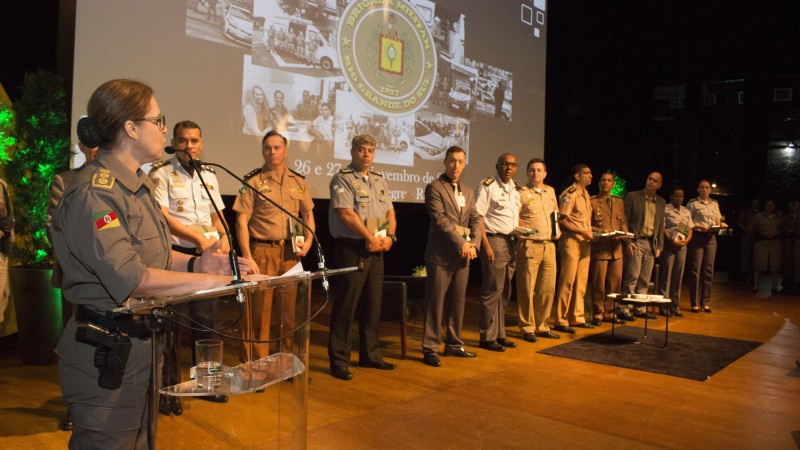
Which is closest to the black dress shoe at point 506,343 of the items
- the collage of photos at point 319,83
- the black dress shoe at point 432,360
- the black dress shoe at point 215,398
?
the black dress shoe at point 432,360

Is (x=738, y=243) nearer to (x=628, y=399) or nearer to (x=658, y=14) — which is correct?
(x=658, y=14)

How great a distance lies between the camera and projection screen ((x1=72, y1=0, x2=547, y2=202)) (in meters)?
4.21

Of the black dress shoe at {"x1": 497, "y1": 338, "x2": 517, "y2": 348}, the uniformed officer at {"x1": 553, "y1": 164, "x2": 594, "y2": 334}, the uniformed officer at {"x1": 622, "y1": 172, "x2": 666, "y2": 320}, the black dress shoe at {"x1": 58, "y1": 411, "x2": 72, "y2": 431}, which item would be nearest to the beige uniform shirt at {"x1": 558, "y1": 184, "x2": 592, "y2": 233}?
the uniformed officer at {"x1": 553, "y1": 164, "x2": 594, "y2": 334}

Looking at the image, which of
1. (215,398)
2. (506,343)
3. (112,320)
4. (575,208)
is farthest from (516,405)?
(575,208)

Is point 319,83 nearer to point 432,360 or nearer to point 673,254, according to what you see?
point 432,360

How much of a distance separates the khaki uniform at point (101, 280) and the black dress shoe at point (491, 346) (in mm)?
3736

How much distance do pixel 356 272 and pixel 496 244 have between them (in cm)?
150

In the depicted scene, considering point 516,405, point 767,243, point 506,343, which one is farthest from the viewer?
point 767,243

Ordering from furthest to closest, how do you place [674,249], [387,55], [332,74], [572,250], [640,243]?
[674,249] < [640,243] < [572,250] < [387,55] < [332,74]

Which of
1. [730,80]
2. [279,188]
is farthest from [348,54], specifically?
[730,80]

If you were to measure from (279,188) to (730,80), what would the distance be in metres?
13.2

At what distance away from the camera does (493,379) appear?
404cm

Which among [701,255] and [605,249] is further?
[701,255]

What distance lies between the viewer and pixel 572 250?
5.89 m
